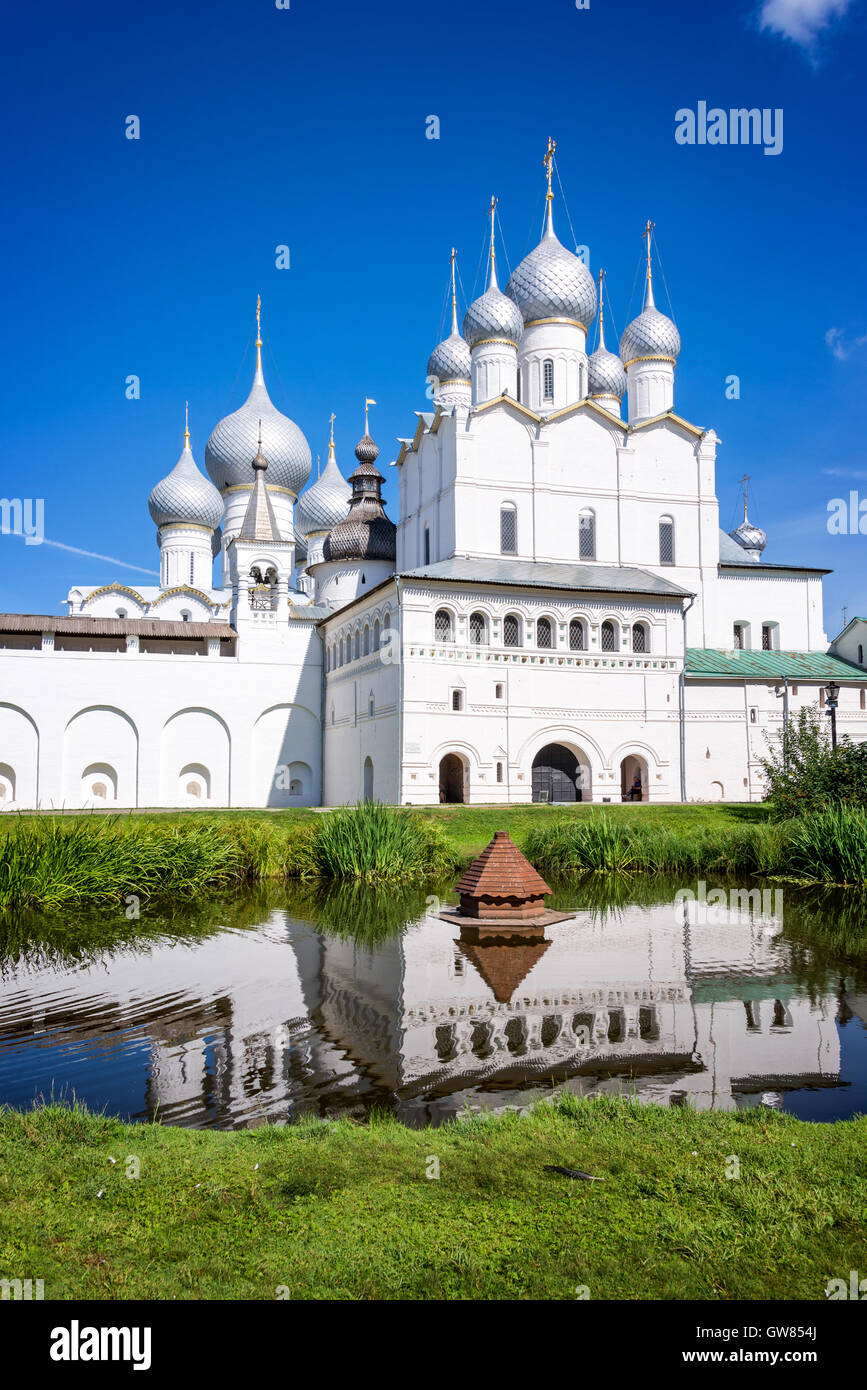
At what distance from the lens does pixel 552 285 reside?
107ft

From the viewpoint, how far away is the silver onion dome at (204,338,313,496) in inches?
1705

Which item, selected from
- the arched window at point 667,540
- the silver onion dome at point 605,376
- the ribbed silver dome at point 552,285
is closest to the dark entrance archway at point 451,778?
the arched window at point 667,540

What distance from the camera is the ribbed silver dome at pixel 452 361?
122 feet

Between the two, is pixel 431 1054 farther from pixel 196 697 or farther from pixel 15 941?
pixel 196 697

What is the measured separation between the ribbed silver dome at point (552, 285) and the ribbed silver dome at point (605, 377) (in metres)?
4.08

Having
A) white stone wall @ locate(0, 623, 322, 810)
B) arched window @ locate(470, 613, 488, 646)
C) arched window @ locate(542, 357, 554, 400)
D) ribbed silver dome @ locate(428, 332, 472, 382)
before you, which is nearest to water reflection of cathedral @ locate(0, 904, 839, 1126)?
arched window @ locate(470, 613, 488, 646)

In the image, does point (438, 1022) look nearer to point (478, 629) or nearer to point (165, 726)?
point (478, 629)

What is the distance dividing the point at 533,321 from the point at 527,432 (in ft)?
16.4

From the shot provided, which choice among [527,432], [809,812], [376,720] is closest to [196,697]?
[376,720]

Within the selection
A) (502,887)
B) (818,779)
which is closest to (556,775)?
(818,779)

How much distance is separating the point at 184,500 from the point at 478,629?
22.5 meters

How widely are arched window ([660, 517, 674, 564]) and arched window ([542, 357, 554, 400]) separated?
5.77 metres

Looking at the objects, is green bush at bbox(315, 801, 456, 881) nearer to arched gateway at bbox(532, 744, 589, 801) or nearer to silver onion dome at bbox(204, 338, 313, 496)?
arched gateway at bbox(532, 744, 589, 801)
